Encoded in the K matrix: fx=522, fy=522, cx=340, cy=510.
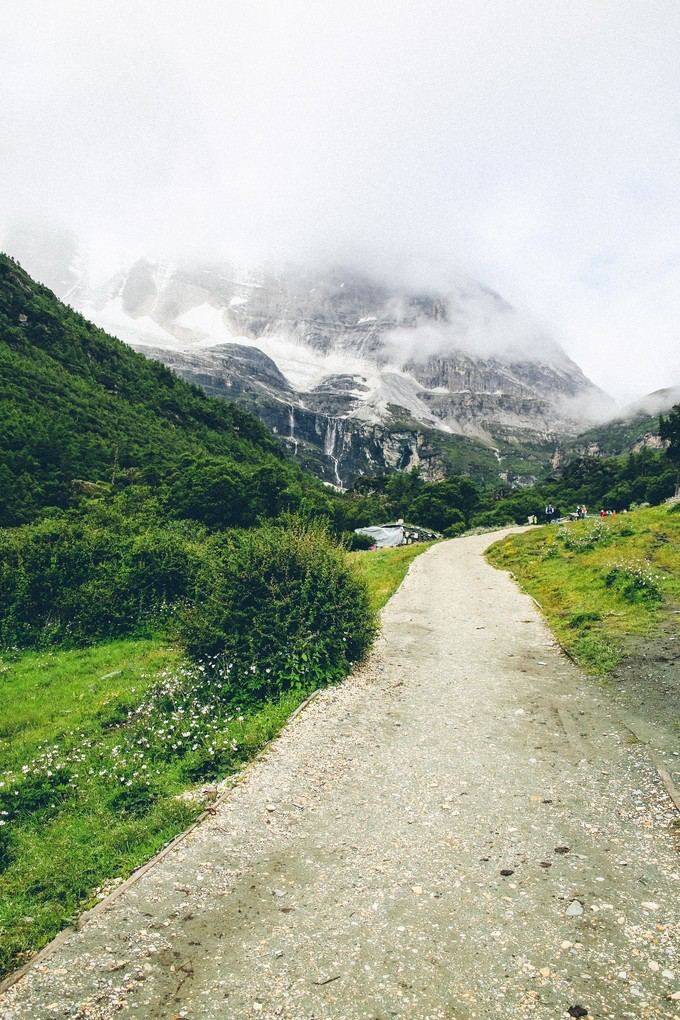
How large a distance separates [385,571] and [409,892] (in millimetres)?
35761

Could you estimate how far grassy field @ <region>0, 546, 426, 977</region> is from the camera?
8242mm

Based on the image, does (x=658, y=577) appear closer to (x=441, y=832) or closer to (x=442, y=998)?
(x=441, y=832)

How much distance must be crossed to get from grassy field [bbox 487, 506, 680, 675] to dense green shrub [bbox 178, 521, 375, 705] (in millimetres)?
8509

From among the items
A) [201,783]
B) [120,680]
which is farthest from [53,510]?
[201,783]

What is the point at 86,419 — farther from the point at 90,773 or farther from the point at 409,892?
the point at 409,892

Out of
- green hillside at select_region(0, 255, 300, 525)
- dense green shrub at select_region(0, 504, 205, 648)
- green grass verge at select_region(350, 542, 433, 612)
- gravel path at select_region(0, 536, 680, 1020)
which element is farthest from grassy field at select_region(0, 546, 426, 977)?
green hillside at select_region(0, 255, 300, 525)

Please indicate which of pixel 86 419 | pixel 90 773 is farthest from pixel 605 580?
pixel 86 419

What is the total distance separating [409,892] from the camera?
8.04 meters

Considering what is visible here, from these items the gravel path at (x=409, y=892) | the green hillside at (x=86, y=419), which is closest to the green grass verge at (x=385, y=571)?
the gravel path at (x=409, y=892)

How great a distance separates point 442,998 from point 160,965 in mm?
3609

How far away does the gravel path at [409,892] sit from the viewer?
6.24 m

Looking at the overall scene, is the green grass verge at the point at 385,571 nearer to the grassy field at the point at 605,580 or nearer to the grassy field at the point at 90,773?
the grassy field at the point at 605,580

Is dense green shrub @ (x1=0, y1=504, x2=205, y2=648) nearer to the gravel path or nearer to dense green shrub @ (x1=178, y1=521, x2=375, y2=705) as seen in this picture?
dense green shrub @ (x1=178, y1=521, x2=375, y2=705)

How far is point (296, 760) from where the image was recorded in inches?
490
